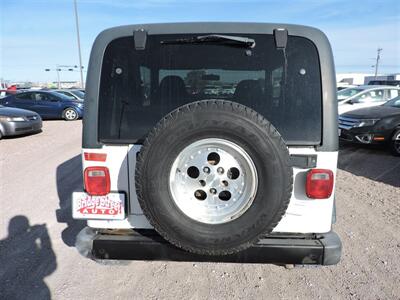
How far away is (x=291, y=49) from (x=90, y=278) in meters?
2.51

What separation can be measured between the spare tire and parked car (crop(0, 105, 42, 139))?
939 cm

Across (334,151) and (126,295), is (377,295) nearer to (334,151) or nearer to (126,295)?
(334,151)

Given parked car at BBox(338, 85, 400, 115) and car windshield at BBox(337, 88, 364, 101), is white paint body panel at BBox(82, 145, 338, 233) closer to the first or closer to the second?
parked car at BBox(338, 85, 400, 115)

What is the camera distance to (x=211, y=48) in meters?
2.35

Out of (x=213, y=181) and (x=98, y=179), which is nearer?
(x=213, y=181)

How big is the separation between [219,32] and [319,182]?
4.16ft

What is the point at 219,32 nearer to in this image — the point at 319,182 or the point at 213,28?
the point at 213,28

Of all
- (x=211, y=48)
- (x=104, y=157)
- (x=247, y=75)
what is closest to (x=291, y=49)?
(x=247, y=75)

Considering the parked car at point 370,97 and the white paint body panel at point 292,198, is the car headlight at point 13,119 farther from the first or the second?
the parked car at point 370,97

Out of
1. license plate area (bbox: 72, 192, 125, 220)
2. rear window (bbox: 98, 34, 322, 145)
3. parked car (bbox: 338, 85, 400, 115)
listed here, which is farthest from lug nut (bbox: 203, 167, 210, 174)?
parked car (bbox: 338, 85, 400, 115)

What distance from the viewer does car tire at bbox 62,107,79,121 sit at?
15367 mm

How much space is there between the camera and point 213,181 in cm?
212

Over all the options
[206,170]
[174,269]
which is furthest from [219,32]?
[174,269]

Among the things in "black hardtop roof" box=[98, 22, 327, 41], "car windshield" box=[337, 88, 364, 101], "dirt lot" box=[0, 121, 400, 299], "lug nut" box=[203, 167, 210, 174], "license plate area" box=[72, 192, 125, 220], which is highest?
"black hardtop roof" box=[98, 22, 327, 41]
